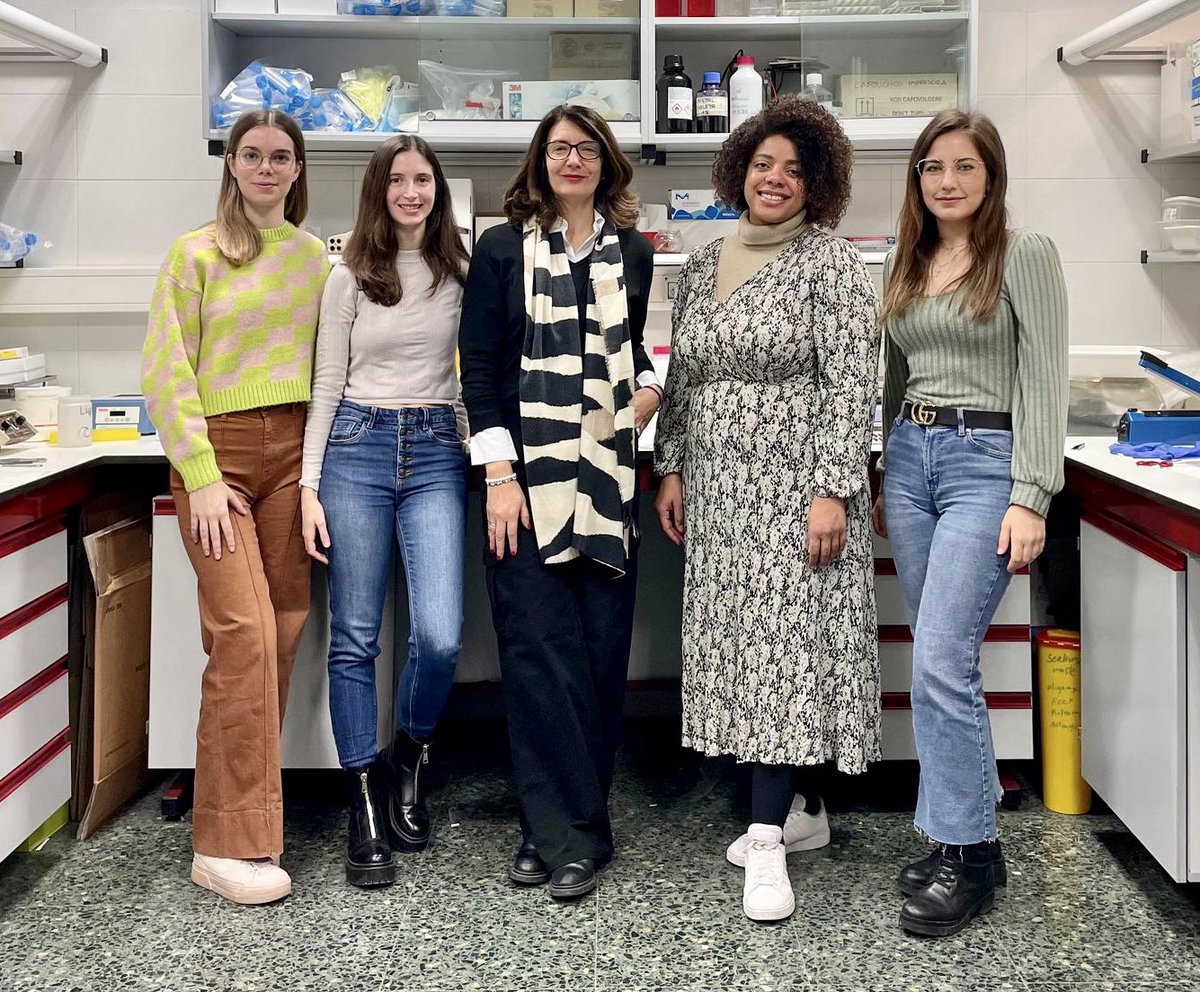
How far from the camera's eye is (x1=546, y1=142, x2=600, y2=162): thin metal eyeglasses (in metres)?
2.15

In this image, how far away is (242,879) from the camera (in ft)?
7.28

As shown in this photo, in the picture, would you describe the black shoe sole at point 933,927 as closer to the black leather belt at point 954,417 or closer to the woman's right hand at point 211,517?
the black leather belt at point 954,417

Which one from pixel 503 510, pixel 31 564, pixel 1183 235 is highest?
pixel 1183 235

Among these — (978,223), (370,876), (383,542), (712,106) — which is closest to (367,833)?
(370,876)

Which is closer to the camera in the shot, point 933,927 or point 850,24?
point 933,927

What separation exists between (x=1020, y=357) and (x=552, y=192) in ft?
2.92

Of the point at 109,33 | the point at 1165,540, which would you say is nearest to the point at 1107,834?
the point at 1165,540

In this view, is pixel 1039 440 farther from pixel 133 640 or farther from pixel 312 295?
pixel 133 640

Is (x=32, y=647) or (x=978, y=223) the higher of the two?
(x=978, y=223)

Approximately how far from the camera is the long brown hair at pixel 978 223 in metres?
2.05

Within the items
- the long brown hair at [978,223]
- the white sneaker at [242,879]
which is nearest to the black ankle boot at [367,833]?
the white sneaker at [242,879]

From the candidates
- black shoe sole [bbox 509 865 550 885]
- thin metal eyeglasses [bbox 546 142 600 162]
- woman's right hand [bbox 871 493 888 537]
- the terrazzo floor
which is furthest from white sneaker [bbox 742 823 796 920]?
thin metal eyeglasses [bbox 546 142 600 162]

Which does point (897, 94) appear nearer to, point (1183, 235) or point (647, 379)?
point (1183, 235)

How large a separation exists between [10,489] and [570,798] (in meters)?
1.16
